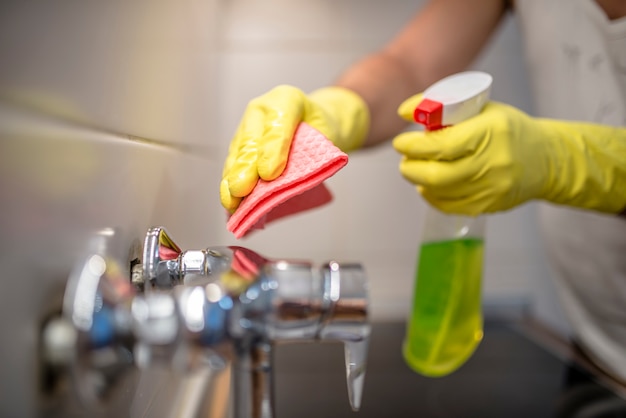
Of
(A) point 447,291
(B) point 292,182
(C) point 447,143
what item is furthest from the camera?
(A) point 447,291

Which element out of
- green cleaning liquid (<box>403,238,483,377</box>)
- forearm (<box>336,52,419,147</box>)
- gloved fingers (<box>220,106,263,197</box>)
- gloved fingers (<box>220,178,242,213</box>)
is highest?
forearm (<box>336,52,419,147</box>)

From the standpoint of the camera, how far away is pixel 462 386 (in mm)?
986

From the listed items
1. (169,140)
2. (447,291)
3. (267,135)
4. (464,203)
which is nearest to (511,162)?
(464,203)

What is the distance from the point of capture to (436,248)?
Result: 753 millimetres

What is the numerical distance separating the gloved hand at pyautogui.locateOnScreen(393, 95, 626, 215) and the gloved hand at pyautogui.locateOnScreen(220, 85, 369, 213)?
116 millimetres

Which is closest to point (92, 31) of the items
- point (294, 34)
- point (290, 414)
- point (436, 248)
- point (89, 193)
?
point (89, 193)

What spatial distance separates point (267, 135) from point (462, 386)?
2.18 ft

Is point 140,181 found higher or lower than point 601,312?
higher

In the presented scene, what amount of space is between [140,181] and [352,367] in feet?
0.94

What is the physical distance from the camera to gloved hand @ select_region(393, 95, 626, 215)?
64cm

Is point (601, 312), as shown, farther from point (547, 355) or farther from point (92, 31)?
point (92, 31)

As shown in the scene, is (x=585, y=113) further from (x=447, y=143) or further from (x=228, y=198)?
(x=228, y=198)

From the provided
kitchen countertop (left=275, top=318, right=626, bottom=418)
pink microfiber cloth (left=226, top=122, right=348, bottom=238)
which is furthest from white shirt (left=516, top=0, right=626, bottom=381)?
pink microfiber cloth (left=226, top=122, right=348, bottom=238)

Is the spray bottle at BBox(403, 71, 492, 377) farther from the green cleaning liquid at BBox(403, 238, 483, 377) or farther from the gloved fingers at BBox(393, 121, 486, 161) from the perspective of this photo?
the gloved fingers at BBox(393, 121, 486, 161)
